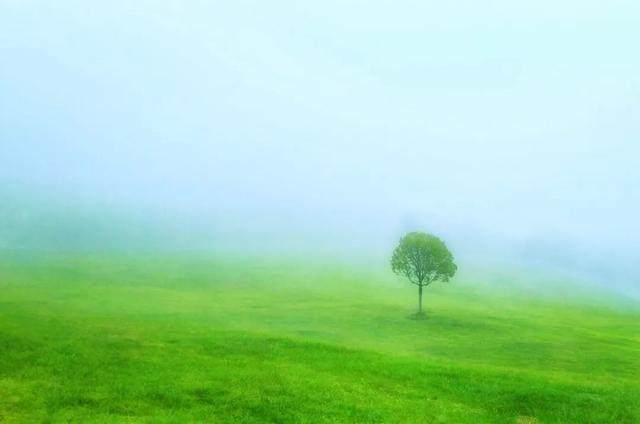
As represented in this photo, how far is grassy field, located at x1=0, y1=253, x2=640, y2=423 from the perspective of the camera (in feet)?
124

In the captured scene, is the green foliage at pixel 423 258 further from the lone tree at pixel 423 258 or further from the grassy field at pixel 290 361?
the grassy field at pixel 290 361

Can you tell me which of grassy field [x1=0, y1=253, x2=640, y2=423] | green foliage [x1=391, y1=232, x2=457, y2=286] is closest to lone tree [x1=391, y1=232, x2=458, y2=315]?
green foliage [x1=391, y1=232, x2=457, y2=286]

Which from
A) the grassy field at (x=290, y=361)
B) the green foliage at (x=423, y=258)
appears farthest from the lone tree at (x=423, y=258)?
the grassy field at (x=290, y=361)

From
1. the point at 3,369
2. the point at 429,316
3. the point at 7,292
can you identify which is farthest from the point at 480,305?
the point at 3,369

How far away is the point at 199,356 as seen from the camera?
49.0 meters

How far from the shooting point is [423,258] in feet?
303

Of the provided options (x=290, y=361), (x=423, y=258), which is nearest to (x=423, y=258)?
(x=423, y=258)

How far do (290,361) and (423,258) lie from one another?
154ft

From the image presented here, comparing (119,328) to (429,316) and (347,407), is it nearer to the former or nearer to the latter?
(347,407)

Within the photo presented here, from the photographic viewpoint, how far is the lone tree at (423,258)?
9219 centimetres

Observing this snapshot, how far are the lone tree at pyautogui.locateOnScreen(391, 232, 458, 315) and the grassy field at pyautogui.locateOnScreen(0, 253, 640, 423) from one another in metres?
7.32

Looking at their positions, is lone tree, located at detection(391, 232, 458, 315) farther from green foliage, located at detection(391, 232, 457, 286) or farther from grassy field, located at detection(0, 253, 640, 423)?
grassy field, located at detection(0, 253, 640, 423)

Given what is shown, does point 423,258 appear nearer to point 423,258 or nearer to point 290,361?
point 423,258

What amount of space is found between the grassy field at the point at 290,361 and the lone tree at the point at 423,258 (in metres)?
7.32
